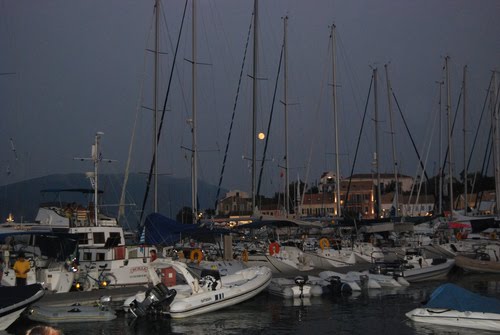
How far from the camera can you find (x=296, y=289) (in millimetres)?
28078

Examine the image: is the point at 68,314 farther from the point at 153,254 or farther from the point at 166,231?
the point at 166,231

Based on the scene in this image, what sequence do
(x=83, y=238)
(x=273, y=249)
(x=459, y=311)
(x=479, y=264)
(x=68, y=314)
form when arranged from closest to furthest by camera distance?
(x=459, y=311), (x=68, y=314), (x=83, y=238), (x=273, y=249), (x=479, y=264)

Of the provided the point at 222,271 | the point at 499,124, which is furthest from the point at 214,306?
the point at 499,124

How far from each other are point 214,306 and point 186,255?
1124cm

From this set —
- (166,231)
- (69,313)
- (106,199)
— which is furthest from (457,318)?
(106,199)

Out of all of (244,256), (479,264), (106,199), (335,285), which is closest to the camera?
(335,285)

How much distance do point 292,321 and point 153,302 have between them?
4819 mm

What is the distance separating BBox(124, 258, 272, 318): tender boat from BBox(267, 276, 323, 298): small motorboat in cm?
136

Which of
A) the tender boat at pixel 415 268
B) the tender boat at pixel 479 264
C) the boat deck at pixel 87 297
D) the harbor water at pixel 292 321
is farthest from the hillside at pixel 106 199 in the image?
the tender boat at pixel 479 264

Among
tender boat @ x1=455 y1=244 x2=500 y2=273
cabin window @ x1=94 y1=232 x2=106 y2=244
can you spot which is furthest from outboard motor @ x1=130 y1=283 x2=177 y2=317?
tender boat @ x1=455 y1=244 x2=500 y2=273

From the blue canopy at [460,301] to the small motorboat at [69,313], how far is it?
1090cm

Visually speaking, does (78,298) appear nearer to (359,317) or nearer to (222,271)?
(222,271)

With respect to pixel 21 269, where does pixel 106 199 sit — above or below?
→ above

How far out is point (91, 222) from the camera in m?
29.8
